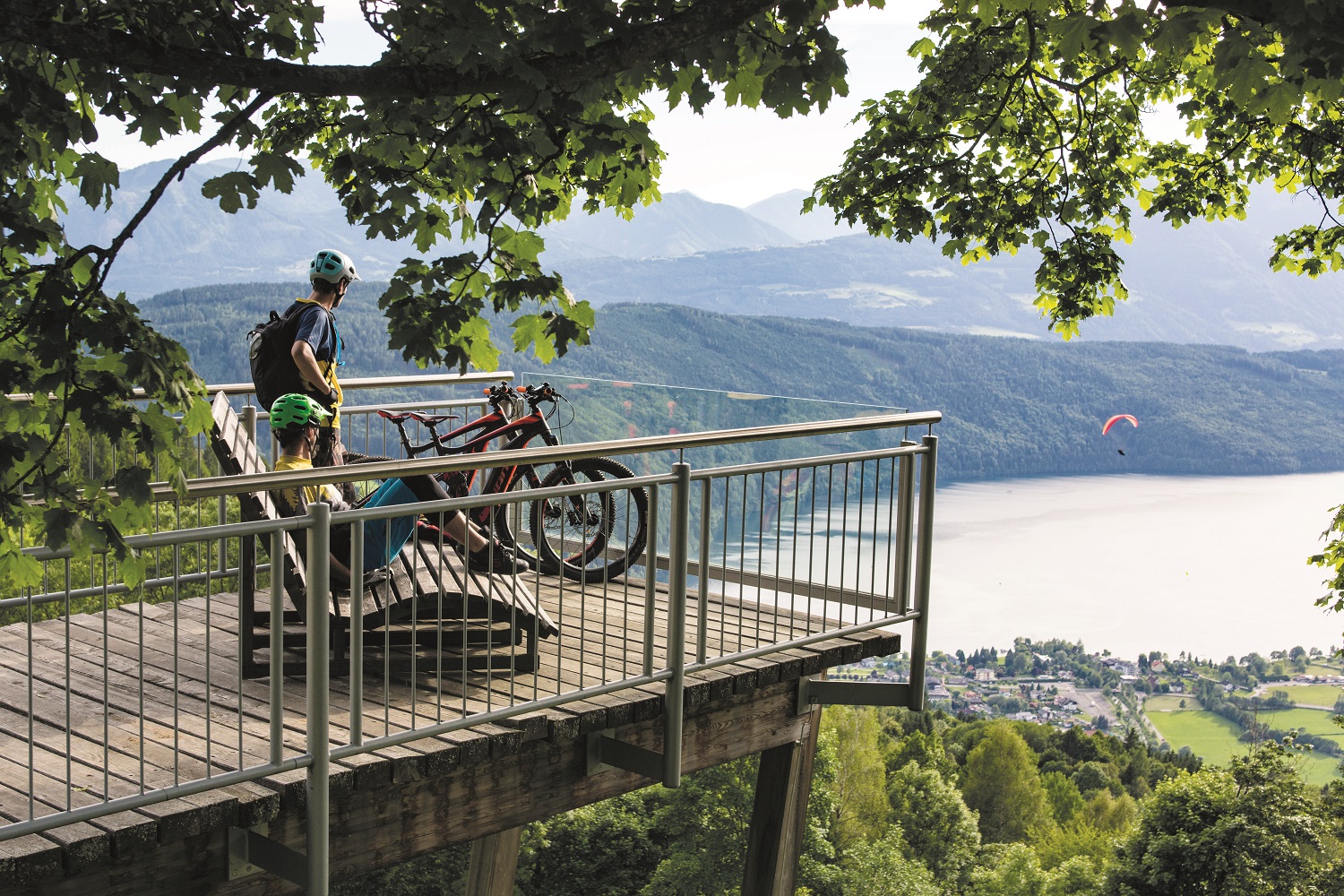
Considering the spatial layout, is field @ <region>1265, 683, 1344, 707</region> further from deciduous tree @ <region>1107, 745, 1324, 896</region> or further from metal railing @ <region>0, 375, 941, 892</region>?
metal railing @ <region>0, 375, 941, 892</region>

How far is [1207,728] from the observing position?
95188 millimetres

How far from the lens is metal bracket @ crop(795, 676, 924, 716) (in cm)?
647

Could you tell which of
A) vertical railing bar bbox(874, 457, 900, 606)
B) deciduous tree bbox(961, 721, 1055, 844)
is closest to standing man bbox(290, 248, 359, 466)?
vertical railing bar bbox(874, 457, 900, 606)

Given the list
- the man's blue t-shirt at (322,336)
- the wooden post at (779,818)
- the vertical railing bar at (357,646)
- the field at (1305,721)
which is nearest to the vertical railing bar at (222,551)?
the vertical railing bar at (357,646)

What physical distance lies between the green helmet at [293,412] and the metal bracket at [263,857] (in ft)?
6.11

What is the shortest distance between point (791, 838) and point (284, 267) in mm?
151600

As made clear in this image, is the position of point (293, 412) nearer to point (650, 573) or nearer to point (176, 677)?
point (650, 573)

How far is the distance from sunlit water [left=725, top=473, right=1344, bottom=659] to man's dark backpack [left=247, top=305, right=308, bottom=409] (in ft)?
341

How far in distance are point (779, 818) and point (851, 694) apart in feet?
3.81

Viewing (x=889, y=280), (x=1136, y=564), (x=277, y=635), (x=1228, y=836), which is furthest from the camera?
(x=889, y=280)

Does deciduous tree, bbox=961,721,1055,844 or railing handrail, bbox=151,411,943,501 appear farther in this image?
deciduous tree, bbox=961,721,1055,844

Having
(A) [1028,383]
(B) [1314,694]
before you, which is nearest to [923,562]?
(B) [1314,694]

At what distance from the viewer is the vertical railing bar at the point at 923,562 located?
20.5 feet

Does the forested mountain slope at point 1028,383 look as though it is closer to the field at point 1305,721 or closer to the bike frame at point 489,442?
the field at point 1305,721
